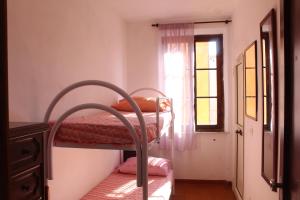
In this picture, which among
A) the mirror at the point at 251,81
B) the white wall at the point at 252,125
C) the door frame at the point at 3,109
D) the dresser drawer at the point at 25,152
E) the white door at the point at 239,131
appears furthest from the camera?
the white door at the point at 239,131

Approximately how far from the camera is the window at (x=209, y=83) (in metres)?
4.22

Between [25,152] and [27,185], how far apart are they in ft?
0.46

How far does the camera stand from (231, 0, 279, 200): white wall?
224cm

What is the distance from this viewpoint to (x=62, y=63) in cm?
227

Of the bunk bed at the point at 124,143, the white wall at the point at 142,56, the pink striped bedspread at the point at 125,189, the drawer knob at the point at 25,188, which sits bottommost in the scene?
the pink striped bedspread at the point at 125,189

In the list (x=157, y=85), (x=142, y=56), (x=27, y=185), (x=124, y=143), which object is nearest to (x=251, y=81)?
(x=124, y=143)

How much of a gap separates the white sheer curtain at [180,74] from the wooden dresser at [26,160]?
3086mm

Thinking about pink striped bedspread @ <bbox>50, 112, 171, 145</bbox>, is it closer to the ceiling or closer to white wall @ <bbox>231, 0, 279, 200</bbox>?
white wall @ <bbox>231, 0, 279, 200</bbox>

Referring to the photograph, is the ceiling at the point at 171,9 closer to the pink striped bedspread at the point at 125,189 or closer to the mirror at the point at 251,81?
the mirror at the point at 251,81

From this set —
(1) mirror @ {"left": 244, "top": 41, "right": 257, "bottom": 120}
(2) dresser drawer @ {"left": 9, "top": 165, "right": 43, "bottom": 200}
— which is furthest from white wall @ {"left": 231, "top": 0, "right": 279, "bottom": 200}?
(2) dresser drawer @ {"left": 9, "top": 165, "right": 43, "bottom": 200}

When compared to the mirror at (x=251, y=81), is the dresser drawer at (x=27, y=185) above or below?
below

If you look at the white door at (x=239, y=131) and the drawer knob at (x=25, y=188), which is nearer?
the drawer knob at (x=25, y=188)

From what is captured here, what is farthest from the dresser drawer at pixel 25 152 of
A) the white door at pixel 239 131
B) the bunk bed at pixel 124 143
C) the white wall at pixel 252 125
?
the white door at pixel 239 131

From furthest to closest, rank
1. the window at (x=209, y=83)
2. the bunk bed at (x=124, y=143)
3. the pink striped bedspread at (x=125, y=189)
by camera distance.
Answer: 1. the window at (x=209, y=83)
2. the pink striped bedspread at (x=125, y=189)
3. the bunk bed at (x=124, y=143)
